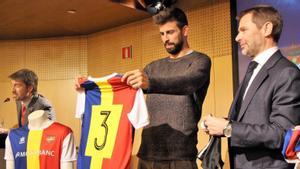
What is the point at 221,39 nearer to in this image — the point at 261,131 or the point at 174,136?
the point at 174,136

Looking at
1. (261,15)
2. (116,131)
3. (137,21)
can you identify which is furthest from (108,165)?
(137,21)

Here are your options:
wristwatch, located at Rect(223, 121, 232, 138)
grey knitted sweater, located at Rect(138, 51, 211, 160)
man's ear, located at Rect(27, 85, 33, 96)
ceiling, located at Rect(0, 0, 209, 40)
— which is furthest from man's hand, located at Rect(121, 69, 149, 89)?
ceiling, located at Rect(0, 0, 209, 40)

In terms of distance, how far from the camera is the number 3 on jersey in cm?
261

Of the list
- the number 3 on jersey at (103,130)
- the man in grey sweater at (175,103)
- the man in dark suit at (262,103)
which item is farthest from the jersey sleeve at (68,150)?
the man in dark suit at (262,103)

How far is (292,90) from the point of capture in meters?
1.90

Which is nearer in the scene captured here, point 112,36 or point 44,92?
point 112,36

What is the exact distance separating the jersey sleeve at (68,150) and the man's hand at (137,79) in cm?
68

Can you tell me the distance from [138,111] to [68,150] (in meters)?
0.63

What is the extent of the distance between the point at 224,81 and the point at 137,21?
5.83 ft

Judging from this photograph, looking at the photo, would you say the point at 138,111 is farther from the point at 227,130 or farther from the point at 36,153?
the point at 36,153

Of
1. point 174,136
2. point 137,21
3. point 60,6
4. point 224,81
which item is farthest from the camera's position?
point 137,21

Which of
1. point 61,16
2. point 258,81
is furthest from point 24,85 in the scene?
point 61,16

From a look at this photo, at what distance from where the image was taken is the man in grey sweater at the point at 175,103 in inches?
96.7

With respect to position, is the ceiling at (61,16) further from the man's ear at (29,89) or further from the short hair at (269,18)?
the short hair at (269,18)
